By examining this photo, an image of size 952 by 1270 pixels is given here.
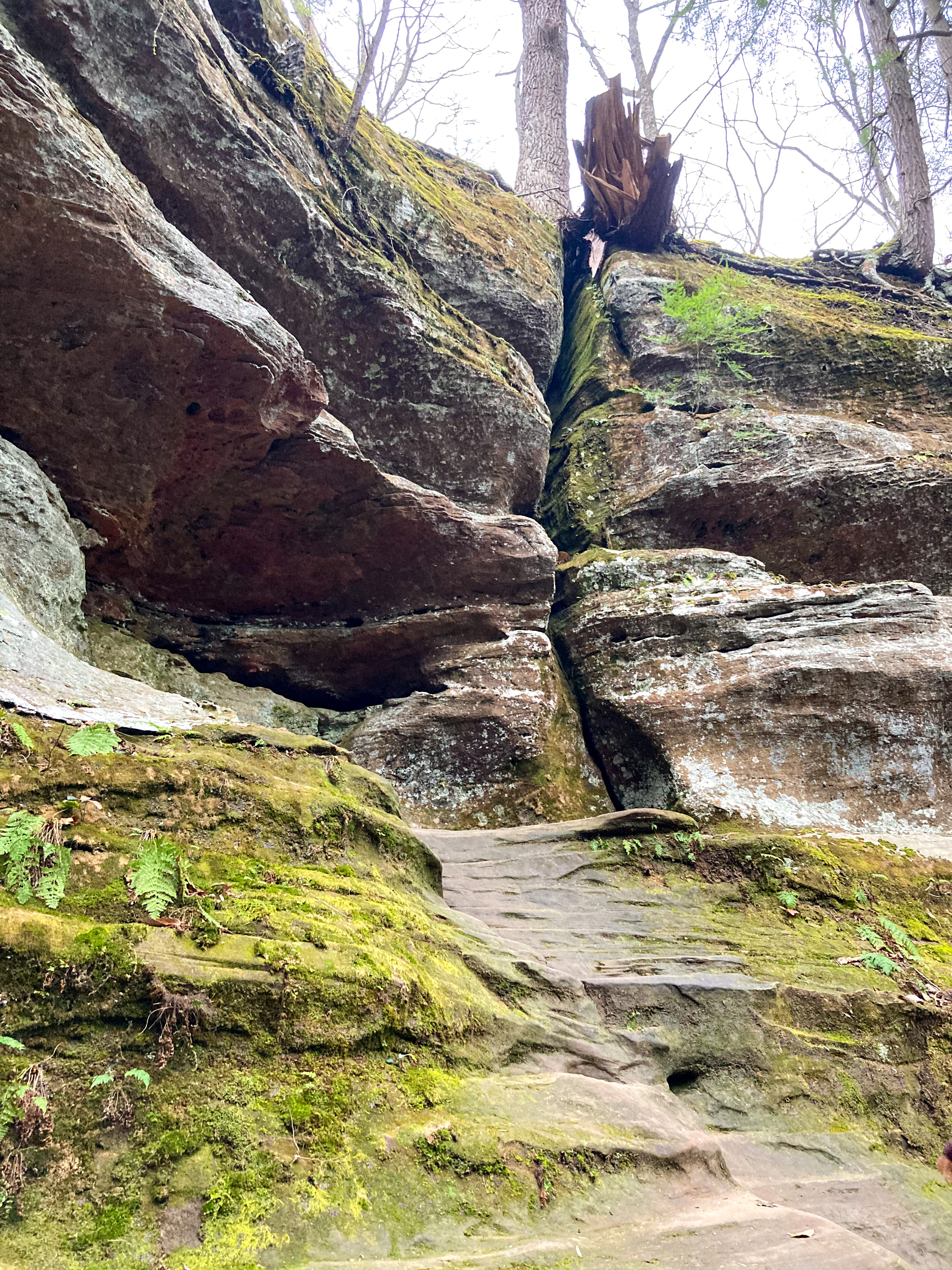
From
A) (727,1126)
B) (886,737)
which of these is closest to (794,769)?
(886,737)

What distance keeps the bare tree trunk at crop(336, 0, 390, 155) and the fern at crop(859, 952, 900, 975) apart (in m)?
11.5

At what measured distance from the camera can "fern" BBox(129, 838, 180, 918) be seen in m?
3.41

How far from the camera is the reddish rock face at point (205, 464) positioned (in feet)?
22.2

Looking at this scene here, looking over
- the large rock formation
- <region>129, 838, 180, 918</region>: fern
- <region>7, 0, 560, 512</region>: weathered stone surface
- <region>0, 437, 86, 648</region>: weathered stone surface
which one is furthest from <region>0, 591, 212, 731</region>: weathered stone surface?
<region>7, 0, 560, 512</region>: weathered stone surface

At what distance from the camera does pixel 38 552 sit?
23.2 ft

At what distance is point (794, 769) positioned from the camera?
8359mm

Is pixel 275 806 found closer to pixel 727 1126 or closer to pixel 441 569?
pixel 727 1126

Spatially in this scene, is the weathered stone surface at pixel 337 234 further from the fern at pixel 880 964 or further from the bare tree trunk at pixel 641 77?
the bare tree trunk at pixel 641 77

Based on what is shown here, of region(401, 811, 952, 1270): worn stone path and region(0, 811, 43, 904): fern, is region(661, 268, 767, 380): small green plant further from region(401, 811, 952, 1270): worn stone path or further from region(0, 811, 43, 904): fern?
region(0, 811, 43, 904): fern

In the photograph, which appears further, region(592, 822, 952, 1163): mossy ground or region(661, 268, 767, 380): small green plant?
region(661, 268, 767, 380): small green plant

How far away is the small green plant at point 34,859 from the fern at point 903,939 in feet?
20.7

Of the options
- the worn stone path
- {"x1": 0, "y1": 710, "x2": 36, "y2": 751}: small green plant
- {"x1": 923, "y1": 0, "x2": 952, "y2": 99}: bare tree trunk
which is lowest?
the worn stone path

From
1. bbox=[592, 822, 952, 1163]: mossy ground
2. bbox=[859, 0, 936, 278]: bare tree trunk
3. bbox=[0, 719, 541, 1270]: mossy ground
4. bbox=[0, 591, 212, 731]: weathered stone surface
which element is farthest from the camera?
bbox=[859, 0, 936, 278]: bare tree trunk

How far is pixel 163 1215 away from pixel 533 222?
16.7 m
